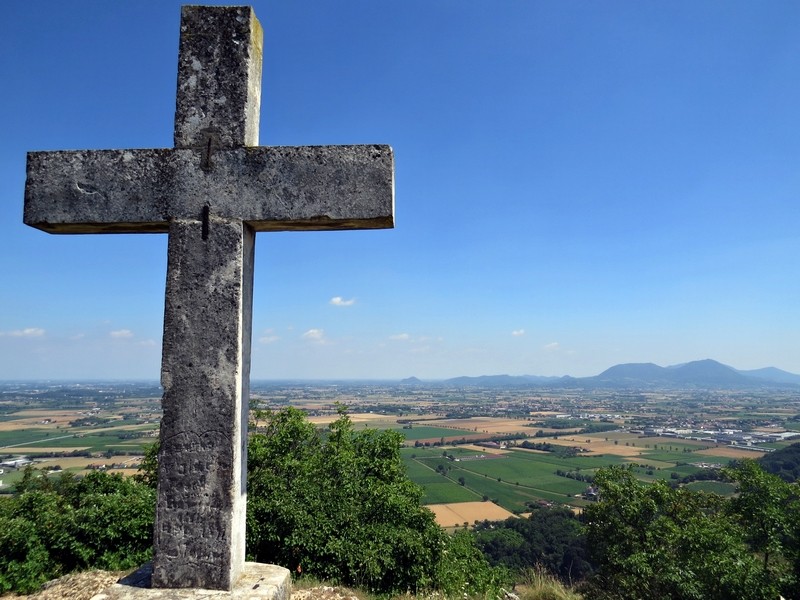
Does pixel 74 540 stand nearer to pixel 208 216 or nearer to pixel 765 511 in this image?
pixel 208 216

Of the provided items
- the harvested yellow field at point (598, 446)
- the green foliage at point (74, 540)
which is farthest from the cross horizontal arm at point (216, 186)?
the harvested yellow field at point (598, 446)

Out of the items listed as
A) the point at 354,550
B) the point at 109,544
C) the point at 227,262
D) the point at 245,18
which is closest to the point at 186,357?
the point at 227,262

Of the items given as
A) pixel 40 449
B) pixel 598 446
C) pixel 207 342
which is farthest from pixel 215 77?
pixel 598 446

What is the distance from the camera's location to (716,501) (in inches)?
789

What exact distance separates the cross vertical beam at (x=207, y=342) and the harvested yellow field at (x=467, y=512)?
41767mm

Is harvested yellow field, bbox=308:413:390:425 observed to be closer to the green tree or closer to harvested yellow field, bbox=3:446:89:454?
harvested yellow field, bbox=3:446:89:454

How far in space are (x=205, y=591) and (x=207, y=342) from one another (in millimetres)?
1526

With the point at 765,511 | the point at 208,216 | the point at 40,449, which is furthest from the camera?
the point at 40,449

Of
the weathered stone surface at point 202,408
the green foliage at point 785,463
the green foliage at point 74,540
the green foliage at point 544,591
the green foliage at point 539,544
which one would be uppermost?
the weathered stone surface at point 202,408

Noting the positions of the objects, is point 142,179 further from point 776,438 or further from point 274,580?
point 776,438

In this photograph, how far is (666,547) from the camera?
15.8m

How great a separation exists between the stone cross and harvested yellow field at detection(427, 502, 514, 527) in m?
41.9

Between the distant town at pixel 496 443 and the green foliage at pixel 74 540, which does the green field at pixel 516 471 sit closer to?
the distant town at pixel 496 443

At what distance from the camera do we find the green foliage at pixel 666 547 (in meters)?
12.2
